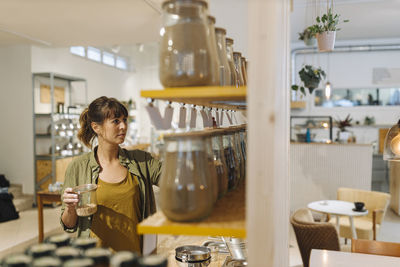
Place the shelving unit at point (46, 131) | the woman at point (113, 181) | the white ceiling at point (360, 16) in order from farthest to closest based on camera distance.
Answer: the shelving unit at point (46, 131), the white ceiling at point (360, 16), the woman at point (113, 181)

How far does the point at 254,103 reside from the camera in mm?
923

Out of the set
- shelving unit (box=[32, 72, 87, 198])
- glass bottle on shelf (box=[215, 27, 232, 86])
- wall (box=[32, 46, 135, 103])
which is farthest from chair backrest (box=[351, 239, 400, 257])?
wall (box=[32, 46, 135, 103])

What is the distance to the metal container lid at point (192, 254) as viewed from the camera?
1.82 m

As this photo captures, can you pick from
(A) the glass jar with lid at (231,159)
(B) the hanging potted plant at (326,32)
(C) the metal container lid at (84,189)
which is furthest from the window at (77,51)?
(A) the glass jar with lid at (231,159)

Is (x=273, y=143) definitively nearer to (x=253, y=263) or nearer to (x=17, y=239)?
(x=253, y=263)

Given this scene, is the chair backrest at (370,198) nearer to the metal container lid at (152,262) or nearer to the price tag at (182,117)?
the price tag at (182,117)

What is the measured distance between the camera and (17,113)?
712 cm

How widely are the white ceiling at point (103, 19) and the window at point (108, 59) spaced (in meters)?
3.61

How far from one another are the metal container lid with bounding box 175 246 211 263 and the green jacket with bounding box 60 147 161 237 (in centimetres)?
37

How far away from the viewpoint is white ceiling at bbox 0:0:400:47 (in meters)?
4.44

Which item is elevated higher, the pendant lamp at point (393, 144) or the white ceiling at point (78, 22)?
the white ceiling at point (78, 22)

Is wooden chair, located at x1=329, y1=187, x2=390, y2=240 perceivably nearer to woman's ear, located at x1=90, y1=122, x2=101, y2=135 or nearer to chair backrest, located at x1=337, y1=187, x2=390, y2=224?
chair backrest, located at x1=337, y1=187, x2=390, y2=224

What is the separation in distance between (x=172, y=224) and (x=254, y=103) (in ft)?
1.31

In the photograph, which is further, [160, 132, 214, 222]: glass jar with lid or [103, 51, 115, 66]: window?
[103, 51, 115, 66]: window
